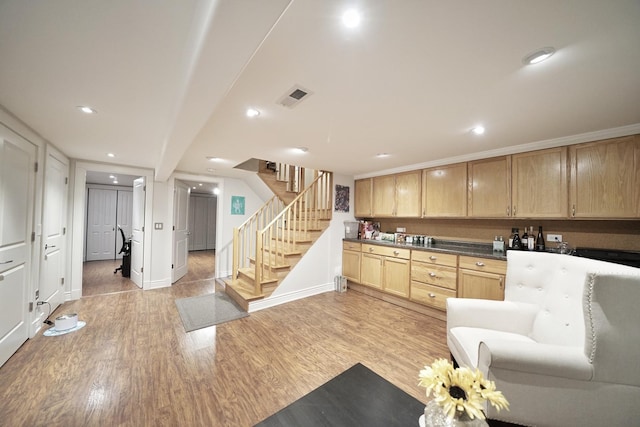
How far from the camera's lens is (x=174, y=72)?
1.39 m

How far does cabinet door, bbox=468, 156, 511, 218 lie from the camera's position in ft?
9.04

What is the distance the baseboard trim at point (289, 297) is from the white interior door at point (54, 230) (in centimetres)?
240

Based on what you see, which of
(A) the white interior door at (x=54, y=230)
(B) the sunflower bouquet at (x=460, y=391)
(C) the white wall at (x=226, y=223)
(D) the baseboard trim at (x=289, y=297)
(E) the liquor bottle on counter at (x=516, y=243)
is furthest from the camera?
(C) the white wall at (x=226, y=223)

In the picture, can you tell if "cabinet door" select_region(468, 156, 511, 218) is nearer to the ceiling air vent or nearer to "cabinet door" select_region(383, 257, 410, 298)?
"cabinet door" select_region(383, 257, 410, 298)

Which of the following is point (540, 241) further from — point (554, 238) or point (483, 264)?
point (483, 264)

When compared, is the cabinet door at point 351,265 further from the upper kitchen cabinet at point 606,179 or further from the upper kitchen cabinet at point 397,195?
the upper kitchen cabinet at point 606,179

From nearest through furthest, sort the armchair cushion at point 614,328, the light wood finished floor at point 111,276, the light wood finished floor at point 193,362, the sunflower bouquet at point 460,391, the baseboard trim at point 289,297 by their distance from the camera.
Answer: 1. the sunflower bouquet at point 460,391
2. the armchair cushion at point 614,328
3. the light wood finished floor at point 193,362
4. the baseboard trim at point 289,297
5. the light wood finished floor at point 111,276

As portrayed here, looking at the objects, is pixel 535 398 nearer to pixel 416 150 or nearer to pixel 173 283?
pixel 416 150

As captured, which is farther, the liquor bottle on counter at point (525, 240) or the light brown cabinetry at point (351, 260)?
the light brown cabinetry at point (351, 260)

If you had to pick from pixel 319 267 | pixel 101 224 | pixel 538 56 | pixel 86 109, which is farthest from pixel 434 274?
pixel 101 224

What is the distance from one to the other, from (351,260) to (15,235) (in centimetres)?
405

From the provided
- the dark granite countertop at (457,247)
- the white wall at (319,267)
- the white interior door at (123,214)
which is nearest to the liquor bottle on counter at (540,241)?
the dark granite countertop at (457,247)

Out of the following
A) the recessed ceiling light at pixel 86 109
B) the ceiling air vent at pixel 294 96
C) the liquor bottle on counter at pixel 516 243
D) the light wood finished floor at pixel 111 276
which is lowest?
the light wood finished floor at pixel 111 276

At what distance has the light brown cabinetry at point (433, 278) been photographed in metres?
2.96
